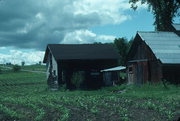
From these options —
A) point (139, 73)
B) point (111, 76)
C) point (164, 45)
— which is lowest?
point (111, 76)

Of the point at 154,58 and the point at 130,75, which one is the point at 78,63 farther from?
the point at 154,58

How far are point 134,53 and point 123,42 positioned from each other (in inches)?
1308

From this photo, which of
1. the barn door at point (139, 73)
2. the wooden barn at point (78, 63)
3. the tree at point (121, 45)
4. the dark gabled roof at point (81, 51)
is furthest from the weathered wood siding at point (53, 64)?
the tree at point (121, 45)

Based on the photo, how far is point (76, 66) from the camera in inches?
1567

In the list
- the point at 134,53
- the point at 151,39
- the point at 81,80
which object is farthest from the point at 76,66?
the point at 151,39

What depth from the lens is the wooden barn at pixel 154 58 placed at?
2986cm

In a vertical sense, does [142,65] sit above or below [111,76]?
above

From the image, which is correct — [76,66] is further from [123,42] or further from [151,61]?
[123,42]

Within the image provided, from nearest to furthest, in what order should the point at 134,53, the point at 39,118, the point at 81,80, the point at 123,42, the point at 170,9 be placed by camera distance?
the point at 39,118 → the point at 134,53 → the point at 81,80 → the point at 170,9 → the point at 123,42

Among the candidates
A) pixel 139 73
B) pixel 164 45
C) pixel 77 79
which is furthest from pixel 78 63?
pixel 164 45

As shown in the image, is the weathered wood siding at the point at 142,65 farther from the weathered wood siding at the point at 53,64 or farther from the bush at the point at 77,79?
the weathered wood siding at the point at 53,64

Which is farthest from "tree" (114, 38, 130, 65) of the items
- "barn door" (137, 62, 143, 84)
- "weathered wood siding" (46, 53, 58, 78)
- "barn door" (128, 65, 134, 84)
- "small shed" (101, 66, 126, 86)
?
"barn door" (137, 62, 143, 84)

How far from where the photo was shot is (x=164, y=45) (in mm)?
32062

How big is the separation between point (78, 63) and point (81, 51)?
3.19 metres
